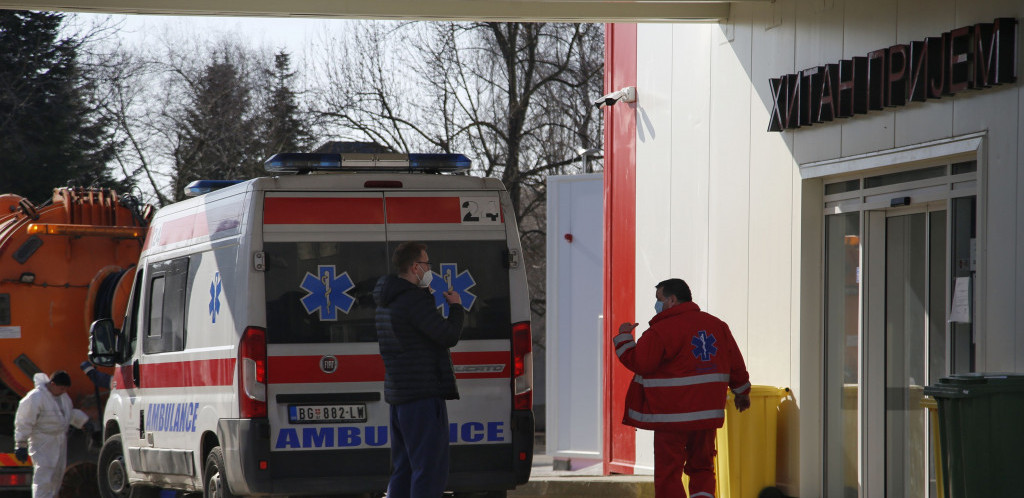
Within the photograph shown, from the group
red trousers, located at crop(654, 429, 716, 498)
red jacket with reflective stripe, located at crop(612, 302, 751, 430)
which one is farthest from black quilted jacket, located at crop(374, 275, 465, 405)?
red trousers, located at crop(654, 429, 716, 498)

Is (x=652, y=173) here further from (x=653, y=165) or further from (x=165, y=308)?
(x=165, y=308)

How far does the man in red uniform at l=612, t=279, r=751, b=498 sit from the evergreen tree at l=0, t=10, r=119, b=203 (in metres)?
25.1

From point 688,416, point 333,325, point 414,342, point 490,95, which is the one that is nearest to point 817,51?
point 688,416

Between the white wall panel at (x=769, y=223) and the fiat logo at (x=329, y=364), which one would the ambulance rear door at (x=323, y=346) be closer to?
the fiat logo at (x=329, y=364)

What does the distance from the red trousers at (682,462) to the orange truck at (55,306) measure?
19.5 ft

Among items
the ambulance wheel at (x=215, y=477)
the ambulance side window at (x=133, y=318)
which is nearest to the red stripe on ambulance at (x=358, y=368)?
the ambulance wheel at (x=215, y=477)

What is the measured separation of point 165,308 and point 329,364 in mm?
2021

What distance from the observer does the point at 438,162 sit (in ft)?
27.7

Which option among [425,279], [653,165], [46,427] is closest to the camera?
[425,279]

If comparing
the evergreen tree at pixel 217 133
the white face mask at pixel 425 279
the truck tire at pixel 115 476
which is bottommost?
the truck tire at pixel 115 476

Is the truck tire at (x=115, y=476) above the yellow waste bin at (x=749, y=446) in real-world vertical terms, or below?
below

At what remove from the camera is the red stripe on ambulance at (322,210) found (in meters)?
7.88

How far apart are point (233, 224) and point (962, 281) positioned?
14.7ft

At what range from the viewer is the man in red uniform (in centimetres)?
832
